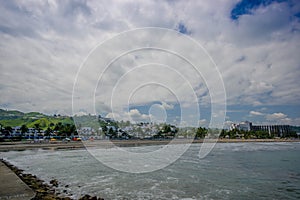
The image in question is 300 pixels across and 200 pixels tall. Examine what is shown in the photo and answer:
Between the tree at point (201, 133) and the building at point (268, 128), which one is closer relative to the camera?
the tree at point (201, 133)

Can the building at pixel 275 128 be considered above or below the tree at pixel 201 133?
above

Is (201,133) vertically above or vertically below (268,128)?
below

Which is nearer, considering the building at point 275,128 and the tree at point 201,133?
the tree at point 201,133

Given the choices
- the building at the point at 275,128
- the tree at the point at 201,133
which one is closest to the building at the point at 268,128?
the building at the point at 275,128

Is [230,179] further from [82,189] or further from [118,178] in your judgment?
[82,189]

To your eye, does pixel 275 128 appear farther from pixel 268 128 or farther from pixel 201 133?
pixel 201 133

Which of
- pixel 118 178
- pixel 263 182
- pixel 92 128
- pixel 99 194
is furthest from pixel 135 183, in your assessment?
pixel 92 128

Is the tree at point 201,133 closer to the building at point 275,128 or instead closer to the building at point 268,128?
the building at point 268,128

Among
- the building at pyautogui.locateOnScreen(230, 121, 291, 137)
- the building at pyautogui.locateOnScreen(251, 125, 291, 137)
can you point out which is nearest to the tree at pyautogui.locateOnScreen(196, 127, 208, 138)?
the building at pyautogui.locateOnScreen(230, 121, 291, 137)

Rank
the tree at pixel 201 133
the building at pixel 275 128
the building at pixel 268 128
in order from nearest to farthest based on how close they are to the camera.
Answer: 1. the tree at pixel 201 133
2. the building at pixel 275 128
3. the building at pixel 268 128

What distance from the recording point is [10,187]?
352 inches

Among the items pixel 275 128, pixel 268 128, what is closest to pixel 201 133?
pixel 268 128

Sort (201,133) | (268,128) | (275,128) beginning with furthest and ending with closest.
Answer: (268,128) → (275,128) → (201,133)

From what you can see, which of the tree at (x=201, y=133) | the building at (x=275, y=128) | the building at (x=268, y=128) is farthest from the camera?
the building at (x=268, y=128)
